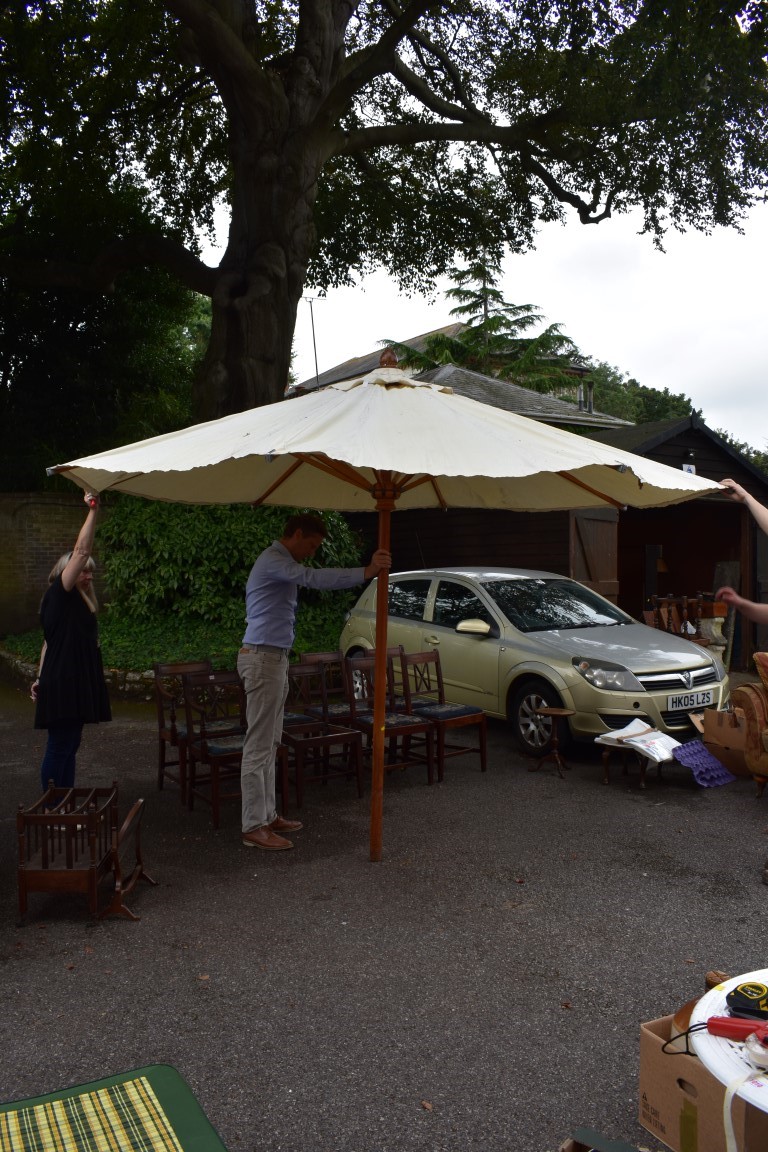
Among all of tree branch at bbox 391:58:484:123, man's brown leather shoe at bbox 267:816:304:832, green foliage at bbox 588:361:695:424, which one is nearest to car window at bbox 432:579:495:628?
man's brown leather shoe at bbox 267:816:304:832

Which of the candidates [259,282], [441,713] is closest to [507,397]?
[259,282]

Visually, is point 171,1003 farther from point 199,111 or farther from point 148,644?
point 199,111

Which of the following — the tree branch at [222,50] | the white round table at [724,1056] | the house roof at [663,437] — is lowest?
the white round table at [724,1056]

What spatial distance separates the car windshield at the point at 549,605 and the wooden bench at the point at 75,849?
16.8ft

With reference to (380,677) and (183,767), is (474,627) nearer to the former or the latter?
(183,767)

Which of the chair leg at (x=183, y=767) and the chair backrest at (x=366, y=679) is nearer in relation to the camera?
the chair leg at (x=183, y=767)

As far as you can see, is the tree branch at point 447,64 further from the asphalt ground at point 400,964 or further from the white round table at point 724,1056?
the white round table at point 724,1056

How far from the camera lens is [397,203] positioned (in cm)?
1892

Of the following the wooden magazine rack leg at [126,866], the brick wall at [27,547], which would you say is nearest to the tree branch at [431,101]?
the brick wall at [27,547]

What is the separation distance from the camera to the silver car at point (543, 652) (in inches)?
329

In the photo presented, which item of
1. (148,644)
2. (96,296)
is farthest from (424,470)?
(96,296)

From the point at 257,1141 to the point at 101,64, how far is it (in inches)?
721

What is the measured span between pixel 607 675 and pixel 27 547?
11.4m

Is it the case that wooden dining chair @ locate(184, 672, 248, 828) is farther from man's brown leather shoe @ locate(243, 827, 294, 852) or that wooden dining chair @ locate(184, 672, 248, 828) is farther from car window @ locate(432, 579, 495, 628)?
car window @ locate(432, 579, 495, 628)
